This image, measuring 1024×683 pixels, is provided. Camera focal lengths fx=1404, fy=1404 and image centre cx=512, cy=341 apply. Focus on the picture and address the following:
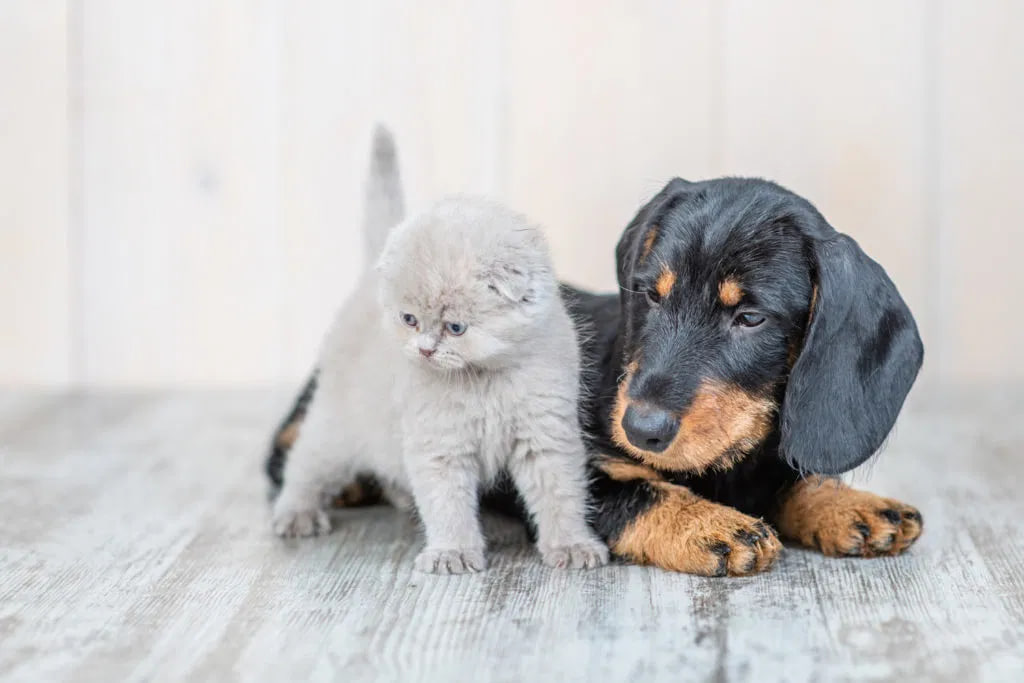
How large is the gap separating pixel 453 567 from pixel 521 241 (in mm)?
591

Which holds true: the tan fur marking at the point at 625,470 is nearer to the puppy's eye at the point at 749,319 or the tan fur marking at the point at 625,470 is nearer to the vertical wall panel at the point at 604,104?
the puppy's eye at the point at 749,319

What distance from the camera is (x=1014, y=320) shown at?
4387 mm

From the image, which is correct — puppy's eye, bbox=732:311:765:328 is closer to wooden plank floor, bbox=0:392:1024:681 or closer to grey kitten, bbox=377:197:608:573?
grey kitten, bbox=377:197:608:573

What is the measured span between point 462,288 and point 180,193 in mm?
2364

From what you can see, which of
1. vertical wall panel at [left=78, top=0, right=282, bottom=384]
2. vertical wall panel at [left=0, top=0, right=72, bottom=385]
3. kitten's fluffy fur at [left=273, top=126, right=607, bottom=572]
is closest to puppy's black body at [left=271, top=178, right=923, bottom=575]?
kitten's fluffy fur at [left=273, top=126, right=607, bottom=572]

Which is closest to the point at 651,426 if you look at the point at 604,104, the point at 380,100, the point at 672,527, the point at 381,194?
the point at 672,527

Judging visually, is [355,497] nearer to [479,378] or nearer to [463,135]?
[479,378]

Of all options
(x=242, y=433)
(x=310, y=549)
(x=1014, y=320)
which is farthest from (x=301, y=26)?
(x=1014, y=320)

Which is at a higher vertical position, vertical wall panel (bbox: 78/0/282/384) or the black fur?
vertical wall panel (bbox: 78/0/282/384)

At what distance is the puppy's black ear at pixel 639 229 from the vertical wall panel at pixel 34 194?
7.82ft

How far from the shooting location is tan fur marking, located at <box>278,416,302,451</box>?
323 cm

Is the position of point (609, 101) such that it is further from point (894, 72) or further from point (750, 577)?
point (750, 577)

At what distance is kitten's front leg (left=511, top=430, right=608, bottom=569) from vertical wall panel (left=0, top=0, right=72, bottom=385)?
8.03 feet

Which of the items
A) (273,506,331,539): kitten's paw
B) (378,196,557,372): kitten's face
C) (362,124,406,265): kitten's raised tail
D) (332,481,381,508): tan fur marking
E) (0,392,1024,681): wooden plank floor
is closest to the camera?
(0,392,1024,681): wooden plank floor
